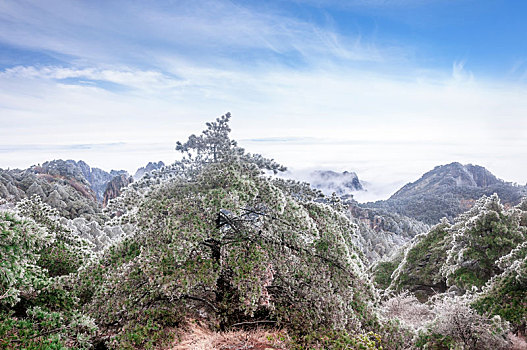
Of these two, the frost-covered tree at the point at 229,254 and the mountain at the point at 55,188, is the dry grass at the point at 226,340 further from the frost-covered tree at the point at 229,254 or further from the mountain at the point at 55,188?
the mountain at the point at 55,188

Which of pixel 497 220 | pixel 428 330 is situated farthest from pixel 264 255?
pixel 497 220

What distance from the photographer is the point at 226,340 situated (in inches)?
300

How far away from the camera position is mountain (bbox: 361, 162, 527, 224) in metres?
113

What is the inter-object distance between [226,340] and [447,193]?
142799 millimetres

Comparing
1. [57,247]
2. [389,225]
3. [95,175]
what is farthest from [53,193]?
[95,175]

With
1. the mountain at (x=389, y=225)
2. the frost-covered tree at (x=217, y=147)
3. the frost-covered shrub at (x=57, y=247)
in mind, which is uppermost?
the frost-covered tree at (x=217, y=147)

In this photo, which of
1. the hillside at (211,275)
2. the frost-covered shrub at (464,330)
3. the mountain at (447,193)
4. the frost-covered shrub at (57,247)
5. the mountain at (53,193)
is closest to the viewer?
the hillside at (211,275)

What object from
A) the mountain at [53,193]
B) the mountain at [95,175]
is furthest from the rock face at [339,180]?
the mountain at [53,193]

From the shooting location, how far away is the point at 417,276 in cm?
1967

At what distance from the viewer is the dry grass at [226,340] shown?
7180 mm

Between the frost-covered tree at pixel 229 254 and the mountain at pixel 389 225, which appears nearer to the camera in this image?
the frost-covered tree at pixel 229 254

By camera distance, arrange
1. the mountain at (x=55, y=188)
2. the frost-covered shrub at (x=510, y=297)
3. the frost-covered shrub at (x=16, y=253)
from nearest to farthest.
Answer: the frost-covered shrub at (x=16, y=253), the frost-covered shrub at (x=510, y=297), the mountain at (x=55, y=188)

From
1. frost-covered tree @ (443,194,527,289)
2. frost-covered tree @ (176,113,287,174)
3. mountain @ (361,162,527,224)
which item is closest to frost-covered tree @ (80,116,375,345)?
frost-covered tree @ (176,113,287,174)

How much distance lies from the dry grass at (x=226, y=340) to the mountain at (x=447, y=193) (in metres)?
108
